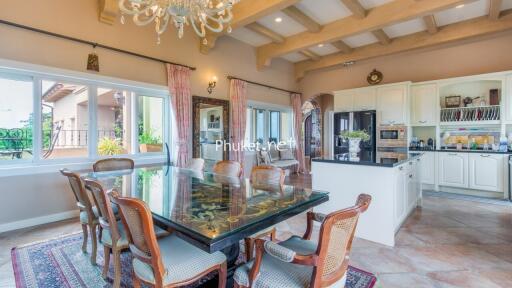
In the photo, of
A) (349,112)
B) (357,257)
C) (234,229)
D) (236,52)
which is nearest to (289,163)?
(349,112)

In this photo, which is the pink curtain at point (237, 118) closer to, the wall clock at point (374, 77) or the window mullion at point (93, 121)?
the window mullion at point (93, 121)

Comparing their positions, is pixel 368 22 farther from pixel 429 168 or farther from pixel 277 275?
pixel 277 275

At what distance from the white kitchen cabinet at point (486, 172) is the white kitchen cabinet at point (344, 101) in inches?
105

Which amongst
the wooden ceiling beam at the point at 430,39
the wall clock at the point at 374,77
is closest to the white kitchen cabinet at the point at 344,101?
the wall clock at the point at 374,77

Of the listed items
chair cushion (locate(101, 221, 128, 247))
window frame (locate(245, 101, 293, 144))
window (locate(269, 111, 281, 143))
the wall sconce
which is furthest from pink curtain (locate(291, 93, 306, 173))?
chair cushion (locate(101, 221, 128, 247))

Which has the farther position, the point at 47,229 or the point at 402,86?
the point at 402,86

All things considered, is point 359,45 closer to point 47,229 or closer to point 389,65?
point 389,65

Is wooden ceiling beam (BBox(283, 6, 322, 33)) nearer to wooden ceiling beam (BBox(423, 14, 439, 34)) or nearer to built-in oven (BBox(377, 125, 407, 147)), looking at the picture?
wooden ceiling beam (BBox(423, 14, 439, 34))

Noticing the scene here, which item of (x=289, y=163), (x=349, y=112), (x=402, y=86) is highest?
(x=402, y=86)

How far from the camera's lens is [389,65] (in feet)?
20.5

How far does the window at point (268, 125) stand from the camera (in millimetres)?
6569

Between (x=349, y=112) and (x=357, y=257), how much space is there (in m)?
4.52

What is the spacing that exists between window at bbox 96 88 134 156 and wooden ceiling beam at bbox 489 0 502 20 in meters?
6.04

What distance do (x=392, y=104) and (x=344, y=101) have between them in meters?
1.18
